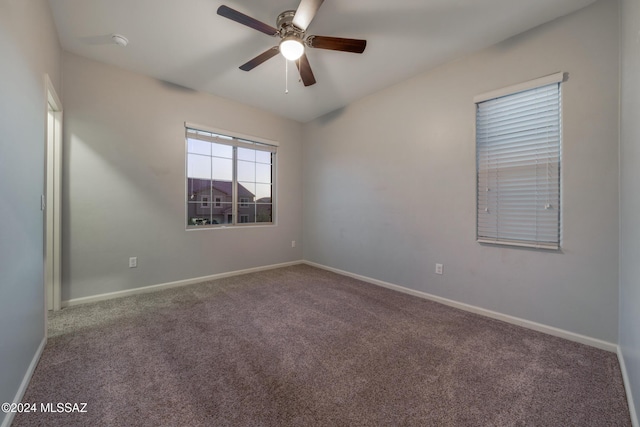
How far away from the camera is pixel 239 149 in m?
4.04

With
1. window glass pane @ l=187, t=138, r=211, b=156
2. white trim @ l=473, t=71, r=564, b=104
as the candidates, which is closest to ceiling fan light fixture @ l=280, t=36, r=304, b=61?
white trim @ l=473, t=71, r=564, b=104

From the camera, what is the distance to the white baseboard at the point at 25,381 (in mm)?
Result: 1194

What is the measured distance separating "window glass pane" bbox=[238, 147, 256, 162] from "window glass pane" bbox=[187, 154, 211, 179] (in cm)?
51

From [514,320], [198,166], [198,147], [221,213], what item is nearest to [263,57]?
[198,147]

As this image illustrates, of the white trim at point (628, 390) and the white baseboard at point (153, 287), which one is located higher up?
the white baseboard at point (153, 287)

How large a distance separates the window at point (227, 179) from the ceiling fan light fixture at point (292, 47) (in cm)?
206

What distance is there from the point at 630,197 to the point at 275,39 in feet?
9.87

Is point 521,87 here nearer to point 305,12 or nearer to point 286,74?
point 305,12

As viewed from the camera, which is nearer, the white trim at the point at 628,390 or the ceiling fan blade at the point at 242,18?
the white trim at the point at 628,390

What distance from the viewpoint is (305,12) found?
1.75 metres

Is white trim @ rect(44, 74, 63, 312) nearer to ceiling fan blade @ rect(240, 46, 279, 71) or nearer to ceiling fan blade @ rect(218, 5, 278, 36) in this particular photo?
ceiling fan blade @ rect(240, 46, 279, 71)

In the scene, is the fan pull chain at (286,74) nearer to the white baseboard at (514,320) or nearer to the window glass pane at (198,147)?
the window glass pane at (198,147)

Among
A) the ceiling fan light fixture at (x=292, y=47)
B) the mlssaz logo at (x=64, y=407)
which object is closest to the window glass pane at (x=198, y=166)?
the ceiling fan light fixture at (x=292, y=47)

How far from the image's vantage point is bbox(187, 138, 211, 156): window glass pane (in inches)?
140
